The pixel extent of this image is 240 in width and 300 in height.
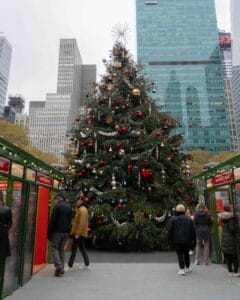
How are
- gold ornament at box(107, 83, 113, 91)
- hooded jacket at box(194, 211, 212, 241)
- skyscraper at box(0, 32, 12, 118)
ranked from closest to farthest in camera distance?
1. hooded jacket at box(194, 211, 212, 241)
2. gold ornament at box(107, 83, 113, 91)
3. skyscraper at box(0, 32, 12, 118)

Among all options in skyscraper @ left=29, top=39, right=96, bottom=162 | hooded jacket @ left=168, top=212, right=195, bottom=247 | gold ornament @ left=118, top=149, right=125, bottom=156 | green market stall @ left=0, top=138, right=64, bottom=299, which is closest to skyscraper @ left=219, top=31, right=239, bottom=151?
skyscraper @ left=29, top=39, right=96, bottom=162

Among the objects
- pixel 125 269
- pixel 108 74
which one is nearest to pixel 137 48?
pixel 108 74

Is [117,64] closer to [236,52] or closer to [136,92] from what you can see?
[136,92]

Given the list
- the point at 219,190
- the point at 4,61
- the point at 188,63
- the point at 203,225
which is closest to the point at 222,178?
the point at 219,190

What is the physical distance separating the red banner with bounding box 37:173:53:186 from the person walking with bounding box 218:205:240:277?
4.44 m

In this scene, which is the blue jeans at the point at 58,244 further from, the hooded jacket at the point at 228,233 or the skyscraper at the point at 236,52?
the skyscraper at the point at 236,52

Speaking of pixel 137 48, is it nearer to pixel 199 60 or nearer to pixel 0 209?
pixel 199 60

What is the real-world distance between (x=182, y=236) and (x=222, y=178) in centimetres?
199

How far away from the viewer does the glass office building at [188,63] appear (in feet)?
329

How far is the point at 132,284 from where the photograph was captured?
18.0ft

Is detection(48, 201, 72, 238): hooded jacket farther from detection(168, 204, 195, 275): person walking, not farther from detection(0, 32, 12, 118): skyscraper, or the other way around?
detection(0, 32, 12, 118): skyscraper

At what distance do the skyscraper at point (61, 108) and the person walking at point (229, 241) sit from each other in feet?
208

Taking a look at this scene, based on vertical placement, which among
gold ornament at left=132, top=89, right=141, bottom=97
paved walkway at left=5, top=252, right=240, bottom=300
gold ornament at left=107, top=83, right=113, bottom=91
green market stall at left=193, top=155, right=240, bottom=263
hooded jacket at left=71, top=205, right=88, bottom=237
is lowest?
paved walkway at left=5, top=252, right=240, bottom=300

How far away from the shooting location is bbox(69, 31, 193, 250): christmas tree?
9.10 meters
